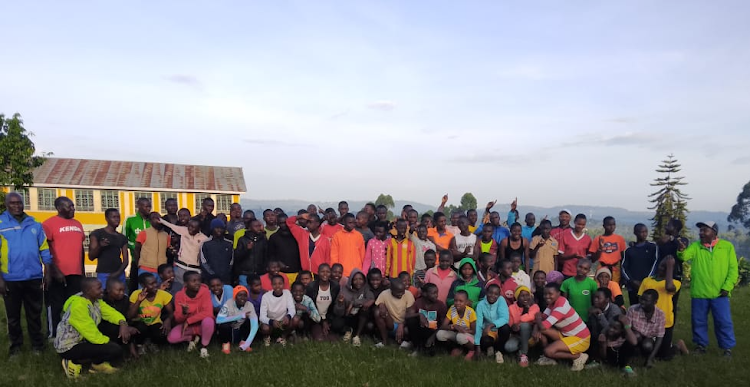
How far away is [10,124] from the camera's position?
22.9m

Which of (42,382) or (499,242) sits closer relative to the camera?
(42,382)

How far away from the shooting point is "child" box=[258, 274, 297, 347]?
8.13 m

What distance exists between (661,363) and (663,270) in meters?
1.72

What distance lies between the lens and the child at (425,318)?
8039mm

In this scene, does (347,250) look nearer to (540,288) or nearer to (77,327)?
(540,288)

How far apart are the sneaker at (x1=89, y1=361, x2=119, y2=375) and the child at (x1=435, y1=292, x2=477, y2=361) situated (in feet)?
16.5

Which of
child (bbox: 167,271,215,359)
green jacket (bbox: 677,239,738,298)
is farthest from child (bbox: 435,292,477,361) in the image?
green jacket (bbox: 677,239,738,298)

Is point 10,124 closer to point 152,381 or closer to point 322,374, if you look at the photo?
point 152,381

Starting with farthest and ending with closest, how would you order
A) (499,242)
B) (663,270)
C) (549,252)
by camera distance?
(499,242)
(549,252)
(663,270)

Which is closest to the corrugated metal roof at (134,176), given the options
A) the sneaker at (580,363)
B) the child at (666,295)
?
the child at (666,295)

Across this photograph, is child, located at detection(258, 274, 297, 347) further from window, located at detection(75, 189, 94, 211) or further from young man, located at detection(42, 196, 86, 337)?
window, located at detection(75, 189, 94, 211)

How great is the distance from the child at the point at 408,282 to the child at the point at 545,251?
8.60 ft

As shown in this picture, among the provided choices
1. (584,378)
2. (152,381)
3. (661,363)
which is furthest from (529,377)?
(152,381)

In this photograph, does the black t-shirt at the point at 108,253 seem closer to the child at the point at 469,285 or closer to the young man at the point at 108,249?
the young man at the point at 108,249
